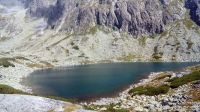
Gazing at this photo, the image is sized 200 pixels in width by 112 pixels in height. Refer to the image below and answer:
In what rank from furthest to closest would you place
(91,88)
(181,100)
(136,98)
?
1. (91,88)
2. (136,98)
3. (181,100)

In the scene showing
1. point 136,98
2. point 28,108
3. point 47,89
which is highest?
point 28,108

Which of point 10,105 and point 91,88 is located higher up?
point 10,105

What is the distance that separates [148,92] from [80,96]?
1255 inches

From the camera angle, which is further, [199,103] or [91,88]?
[91,88]

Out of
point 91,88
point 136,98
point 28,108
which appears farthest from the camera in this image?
point 91,88

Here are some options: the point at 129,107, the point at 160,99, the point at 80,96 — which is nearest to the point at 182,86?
the point at 160,99


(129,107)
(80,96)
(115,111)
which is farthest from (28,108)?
(80,96)

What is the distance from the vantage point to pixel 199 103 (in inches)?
2072

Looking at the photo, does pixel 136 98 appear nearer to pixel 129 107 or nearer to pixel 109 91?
pixel 129 107

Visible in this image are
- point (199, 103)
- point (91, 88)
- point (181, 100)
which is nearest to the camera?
point (199, 103)

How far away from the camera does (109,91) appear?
10656 cm

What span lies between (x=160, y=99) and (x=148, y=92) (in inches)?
388

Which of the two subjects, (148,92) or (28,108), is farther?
(148,92)

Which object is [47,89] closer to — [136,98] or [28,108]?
[136,98]
